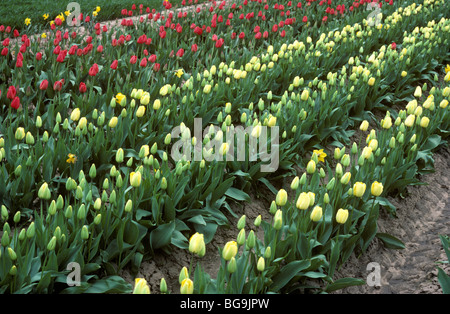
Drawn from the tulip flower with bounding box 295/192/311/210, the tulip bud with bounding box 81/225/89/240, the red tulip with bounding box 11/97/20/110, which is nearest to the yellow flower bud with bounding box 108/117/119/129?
the red tulip with bounding box 11/97/20/110

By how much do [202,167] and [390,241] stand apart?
1.35 metres

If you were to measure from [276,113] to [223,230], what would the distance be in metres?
1.20

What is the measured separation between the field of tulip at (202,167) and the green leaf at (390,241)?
0.04 ft

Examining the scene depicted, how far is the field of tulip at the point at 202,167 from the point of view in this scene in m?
2.38

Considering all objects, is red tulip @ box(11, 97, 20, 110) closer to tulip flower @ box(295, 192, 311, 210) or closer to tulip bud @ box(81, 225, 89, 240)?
tulip bud @ box(81, 225, 89, 240)

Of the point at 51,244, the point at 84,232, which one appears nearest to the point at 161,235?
the point at 84,232

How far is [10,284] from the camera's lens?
217 centimetres

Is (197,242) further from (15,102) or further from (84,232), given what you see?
(15,102)

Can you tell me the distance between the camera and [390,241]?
319 centimetres

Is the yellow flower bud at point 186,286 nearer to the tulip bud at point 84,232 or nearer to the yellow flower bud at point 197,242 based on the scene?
the yellow flower bud at point 197,242

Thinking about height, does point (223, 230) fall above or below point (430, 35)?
below

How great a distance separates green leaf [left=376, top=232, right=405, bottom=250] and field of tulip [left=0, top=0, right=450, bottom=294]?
0.04 feet
